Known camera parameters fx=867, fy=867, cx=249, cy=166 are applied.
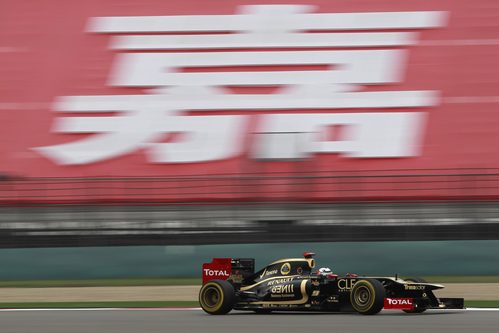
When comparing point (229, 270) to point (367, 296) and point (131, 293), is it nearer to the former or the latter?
point (367, 296)

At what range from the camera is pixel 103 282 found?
15.8 metres

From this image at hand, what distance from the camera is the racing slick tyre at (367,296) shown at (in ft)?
30.9

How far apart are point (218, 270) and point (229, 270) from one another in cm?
16

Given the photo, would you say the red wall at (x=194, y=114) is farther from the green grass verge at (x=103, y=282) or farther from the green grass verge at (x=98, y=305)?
the green grass verge at (x=98, y=305)

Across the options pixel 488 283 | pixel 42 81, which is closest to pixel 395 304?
pixel 488 283

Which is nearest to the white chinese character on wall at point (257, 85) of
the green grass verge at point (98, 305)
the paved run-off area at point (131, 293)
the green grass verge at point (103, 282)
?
the green grass verge at point (103, 282)

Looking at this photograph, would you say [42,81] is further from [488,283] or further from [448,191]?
[488,283]

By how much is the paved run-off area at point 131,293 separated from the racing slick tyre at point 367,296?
3.30m

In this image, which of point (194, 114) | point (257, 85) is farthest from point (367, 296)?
point (257, 85)

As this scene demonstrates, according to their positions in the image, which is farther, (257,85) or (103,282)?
(257,85)

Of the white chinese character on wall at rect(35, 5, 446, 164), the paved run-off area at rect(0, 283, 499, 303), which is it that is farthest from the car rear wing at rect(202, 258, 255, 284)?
the white chinese character on wall at rect(35, 5, 446, 164)

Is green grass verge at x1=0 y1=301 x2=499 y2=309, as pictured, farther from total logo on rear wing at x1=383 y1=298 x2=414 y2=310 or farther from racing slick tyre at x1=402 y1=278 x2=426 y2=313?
total logo on rear wing at x1=383 y1=298 x2=414 y2=310

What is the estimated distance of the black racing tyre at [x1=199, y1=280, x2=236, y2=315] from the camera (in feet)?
33.5

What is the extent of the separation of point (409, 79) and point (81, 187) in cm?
870
